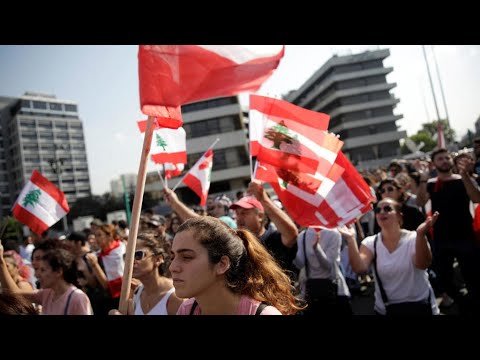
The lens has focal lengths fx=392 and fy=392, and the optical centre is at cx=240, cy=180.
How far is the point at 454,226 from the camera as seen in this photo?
4.56 metres

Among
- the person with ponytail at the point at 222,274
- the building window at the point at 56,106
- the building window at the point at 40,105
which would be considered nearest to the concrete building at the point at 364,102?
the person with ponytail at the point at 222,274

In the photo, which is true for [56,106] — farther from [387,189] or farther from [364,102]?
[387,189]

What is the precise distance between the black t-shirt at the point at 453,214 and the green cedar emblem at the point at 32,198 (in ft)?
15.8

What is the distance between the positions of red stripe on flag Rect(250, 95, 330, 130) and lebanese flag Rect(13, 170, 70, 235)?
273 centimetres

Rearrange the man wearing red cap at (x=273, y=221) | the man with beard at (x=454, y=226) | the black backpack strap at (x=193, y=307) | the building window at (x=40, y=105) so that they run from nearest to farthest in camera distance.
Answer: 1. the black backpack strap at (x=193, y=307)
2. the man wearing red cap at (x=273, y=221)
3. the man with beard at (x=454, y=226)
4. the building window at (x=40, y=105)

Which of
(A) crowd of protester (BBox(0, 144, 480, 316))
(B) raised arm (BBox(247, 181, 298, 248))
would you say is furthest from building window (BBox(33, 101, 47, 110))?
(B) raised arm (BBox(247, 181, 298, 248))

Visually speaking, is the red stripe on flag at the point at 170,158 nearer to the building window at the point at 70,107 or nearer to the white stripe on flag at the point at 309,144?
the white stripe on flag at the point at 309,144

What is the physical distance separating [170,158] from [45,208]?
177 cm

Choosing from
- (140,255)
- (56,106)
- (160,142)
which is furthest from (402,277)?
(56,106)

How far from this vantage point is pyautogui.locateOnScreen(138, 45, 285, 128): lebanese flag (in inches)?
85.7

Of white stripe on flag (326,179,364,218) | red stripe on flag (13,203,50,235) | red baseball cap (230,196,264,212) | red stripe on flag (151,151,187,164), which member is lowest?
white stripe on flag (326,179,364,218)

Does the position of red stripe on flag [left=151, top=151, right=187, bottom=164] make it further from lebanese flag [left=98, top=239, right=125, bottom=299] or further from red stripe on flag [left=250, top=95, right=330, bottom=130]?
lebanese flag [left=98, top=239, right=125, bottom=299]

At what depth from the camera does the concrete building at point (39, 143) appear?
3807 inches

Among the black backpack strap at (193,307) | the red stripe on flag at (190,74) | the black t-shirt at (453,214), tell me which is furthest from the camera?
the black t-shirt at (453,214)
